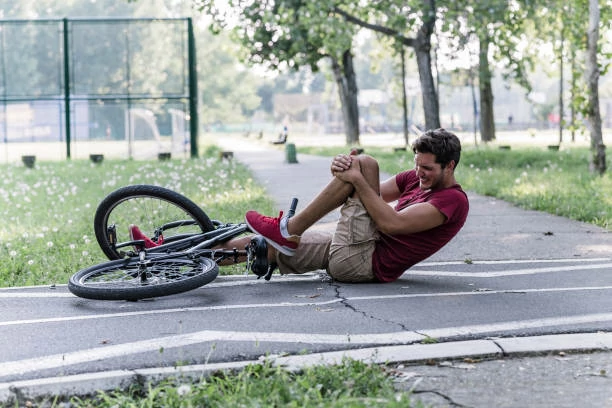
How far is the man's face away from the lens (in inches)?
245

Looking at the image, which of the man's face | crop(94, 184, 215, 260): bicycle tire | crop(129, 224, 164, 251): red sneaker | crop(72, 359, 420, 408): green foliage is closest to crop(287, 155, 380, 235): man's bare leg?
the man's face

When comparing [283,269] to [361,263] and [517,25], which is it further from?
[517,25]

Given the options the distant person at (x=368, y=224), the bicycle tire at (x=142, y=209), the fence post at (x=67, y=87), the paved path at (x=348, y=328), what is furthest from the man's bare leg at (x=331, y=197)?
the fence post at (x=67, y=87)

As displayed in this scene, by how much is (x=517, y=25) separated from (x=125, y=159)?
35.3ft

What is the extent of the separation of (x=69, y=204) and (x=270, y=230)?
7.19 metres

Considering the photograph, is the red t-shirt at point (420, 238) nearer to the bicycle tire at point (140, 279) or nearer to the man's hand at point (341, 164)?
the man's hand at point (341, 164)

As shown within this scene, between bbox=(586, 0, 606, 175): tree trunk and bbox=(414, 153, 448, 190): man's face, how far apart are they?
974 cm

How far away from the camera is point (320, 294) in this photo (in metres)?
6.32

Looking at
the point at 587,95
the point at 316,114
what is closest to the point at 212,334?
the point at 587,95

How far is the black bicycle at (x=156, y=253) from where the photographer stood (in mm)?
5930

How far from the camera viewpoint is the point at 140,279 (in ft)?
20.1

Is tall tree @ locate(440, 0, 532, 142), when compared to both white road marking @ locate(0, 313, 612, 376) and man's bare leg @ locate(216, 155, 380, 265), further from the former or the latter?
white road marking @ locate(0, 313, 612, 376)

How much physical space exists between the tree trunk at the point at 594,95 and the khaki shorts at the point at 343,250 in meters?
9.73

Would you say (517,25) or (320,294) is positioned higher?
(517,25)
